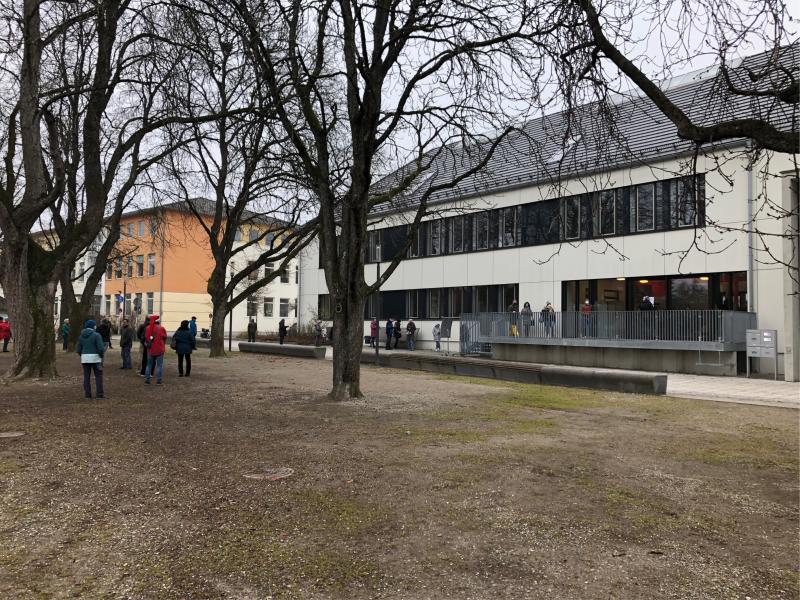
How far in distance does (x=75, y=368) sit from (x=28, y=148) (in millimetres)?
6919

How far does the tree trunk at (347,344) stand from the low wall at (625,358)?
1447cm

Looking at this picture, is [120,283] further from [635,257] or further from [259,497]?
[259,497]

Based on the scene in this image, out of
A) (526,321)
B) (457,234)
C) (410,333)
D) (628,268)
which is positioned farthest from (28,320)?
(457,234)

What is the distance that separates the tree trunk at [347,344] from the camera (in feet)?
40.2

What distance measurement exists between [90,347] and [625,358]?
1858 centimetres

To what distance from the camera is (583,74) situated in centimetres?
641

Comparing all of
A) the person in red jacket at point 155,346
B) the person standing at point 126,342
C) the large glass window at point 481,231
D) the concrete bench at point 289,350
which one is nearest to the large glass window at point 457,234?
the large glass window at point 481,231

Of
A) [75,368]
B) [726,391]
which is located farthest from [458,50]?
[75,368]

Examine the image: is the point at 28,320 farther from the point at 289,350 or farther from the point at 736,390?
the point at 736,390

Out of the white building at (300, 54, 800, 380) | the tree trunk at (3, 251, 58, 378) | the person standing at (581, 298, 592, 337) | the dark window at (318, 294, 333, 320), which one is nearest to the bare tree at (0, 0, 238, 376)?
the tree trunk at (3, 251, 58, 378)

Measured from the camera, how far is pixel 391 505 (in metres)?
5.44

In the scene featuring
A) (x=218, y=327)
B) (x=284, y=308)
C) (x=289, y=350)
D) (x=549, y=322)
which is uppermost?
(x=284, y=308)

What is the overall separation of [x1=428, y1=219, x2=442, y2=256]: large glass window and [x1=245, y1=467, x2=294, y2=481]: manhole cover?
94.5ft

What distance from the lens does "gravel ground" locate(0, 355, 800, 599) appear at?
3945 millimetres
